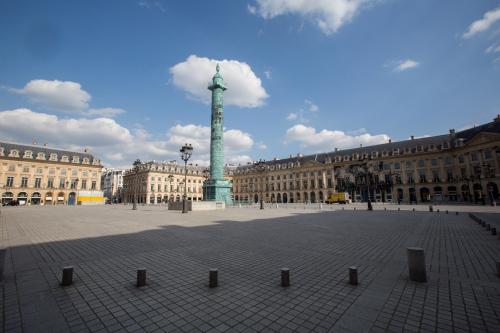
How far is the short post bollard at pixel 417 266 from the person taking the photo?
5.74 meters

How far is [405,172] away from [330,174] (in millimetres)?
20165

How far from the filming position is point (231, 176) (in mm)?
101625

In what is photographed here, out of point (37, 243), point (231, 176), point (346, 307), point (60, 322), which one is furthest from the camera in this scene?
point (231, 176)

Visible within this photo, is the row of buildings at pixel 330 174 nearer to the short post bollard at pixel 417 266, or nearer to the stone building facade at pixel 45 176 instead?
the stone building facade at pixel 45 176

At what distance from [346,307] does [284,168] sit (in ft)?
271

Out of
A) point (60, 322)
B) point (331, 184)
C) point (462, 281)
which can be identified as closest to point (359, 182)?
point (331, 184)

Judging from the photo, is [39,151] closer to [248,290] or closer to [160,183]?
[160,183]

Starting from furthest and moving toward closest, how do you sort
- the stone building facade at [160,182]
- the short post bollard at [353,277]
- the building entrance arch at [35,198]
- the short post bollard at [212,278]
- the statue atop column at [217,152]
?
the stone building facade at [160,182] → the building entrance arch at [35,198] → the statue atop column at [217,152] → the short post bollard at [353,277] → the short post bollard at [212,278]

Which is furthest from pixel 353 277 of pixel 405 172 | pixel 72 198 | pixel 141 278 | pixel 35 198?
pixel 35 198

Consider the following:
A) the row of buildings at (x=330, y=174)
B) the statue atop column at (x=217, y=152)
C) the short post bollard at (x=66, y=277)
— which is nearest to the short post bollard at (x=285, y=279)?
the short post bollard at (x=66, y=277)

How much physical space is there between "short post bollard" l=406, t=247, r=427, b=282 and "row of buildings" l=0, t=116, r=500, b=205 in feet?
133

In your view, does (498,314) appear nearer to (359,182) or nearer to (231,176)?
(359,182)

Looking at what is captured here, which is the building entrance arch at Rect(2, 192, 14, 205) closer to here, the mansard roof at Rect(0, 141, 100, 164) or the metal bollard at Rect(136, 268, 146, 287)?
the mansard roof at Rect(0, 141, 100, 164)

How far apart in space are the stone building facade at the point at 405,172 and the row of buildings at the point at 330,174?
17 centimetres
